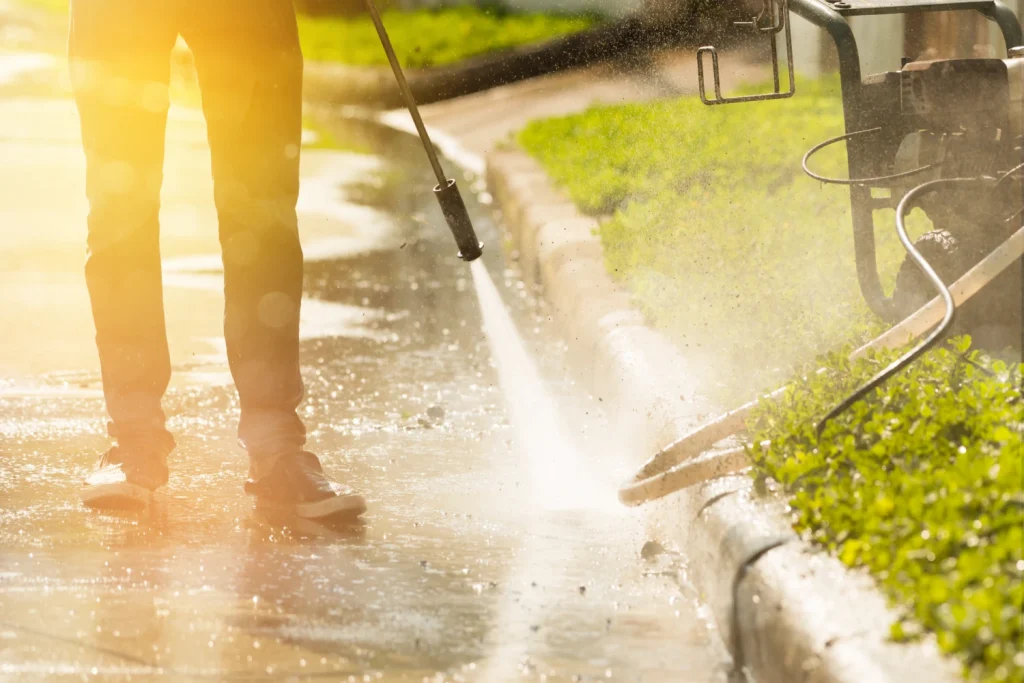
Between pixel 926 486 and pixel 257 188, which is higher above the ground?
pixel 257 188

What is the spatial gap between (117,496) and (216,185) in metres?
0.81

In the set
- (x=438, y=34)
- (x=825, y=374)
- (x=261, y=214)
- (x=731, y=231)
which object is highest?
(x=261, y=214)

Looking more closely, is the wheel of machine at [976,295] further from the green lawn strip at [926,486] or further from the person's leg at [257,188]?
the person's leg at [257,188]

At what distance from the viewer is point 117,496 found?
12.9ft

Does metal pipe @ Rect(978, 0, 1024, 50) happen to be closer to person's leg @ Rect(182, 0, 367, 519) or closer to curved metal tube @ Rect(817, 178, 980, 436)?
curved metal tube @ Rect(817, 178, 980, 436)

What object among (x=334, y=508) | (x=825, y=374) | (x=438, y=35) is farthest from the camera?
(x=438, y=35)

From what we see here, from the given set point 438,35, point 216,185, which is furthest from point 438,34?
point 216,185

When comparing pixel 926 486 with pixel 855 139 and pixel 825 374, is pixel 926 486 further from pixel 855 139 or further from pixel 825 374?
pixel 855 139

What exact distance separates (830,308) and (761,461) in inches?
70.1

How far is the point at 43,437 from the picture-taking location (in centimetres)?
484

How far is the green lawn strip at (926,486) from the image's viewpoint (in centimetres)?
231

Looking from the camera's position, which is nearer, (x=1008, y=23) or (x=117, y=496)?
(x=117, y=496)

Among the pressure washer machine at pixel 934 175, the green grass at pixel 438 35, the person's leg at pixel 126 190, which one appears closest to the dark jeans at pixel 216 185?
the person's leg at pixel 126 190

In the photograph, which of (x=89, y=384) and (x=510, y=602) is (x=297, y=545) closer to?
(x=510, y=602)
